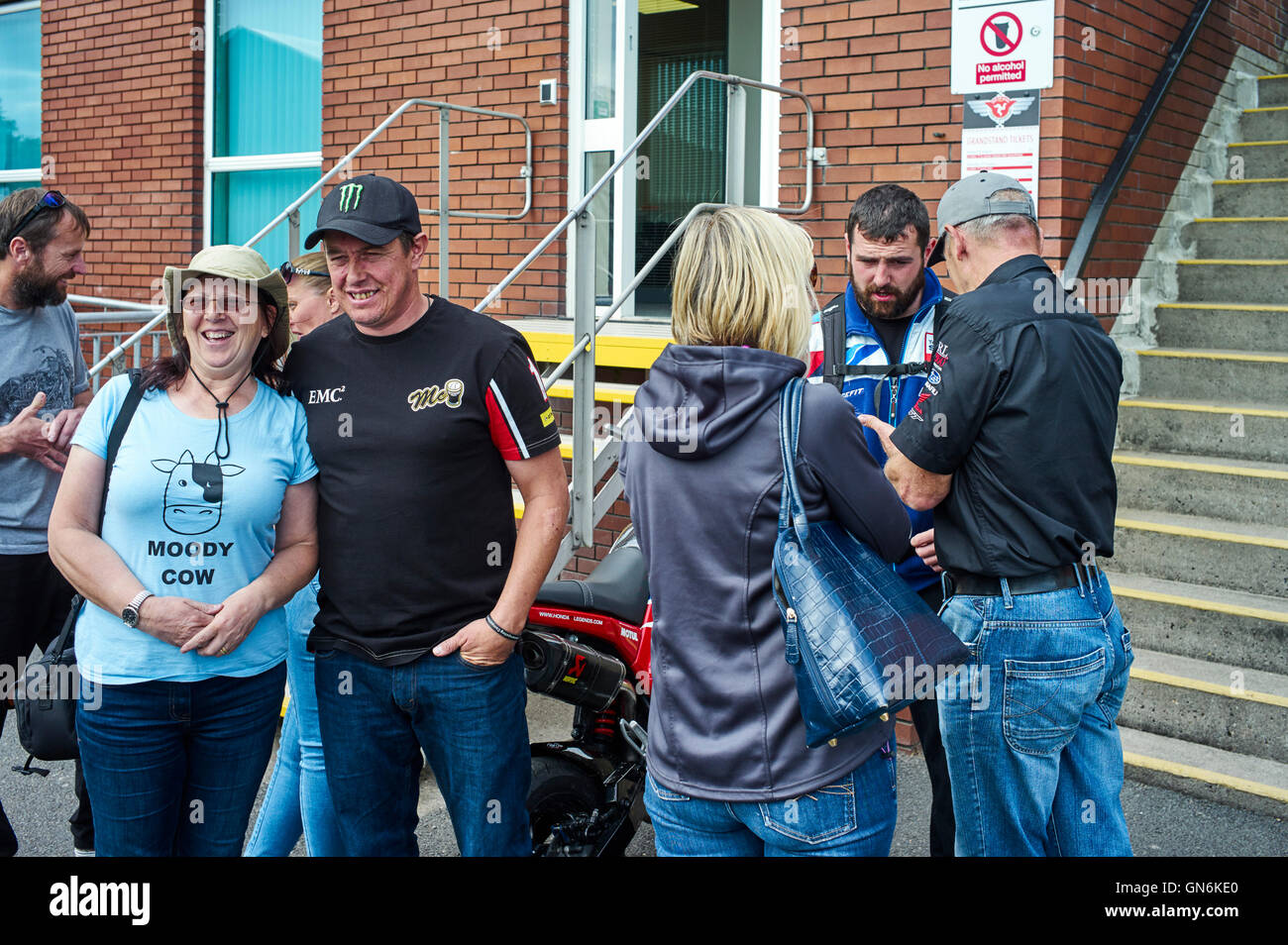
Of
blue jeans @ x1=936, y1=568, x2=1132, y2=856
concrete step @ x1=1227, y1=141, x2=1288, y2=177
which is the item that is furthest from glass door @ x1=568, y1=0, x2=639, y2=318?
blue jeans @ x1=936, y1=568, x2=1132, y2=856

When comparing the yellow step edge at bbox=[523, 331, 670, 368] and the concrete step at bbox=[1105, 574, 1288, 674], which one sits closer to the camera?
the concrete step at bbox=[1105, 574, 1288, 674]

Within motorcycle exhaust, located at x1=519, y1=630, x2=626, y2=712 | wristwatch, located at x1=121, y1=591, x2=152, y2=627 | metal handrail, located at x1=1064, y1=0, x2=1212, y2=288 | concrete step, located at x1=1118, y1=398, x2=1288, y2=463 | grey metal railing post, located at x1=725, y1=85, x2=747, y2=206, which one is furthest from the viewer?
grey metal railing post, located at x1=725, y1=85, x2=747, y2=206

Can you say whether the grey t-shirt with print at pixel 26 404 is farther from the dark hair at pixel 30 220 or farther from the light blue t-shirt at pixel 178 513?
the light blue t-shirt at pixel 178 513

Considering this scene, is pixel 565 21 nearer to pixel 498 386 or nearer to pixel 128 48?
pixel 128 48

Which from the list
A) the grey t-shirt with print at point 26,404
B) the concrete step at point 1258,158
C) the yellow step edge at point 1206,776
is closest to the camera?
the grey t-shirt with print at point 26,404

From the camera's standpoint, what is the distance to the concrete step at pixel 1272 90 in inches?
264

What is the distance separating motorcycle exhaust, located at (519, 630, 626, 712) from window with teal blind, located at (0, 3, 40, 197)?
27.1 ft

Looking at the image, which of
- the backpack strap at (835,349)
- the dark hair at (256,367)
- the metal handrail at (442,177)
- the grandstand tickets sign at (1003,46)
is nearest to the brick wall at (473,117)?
the metal handrail at (442,177)

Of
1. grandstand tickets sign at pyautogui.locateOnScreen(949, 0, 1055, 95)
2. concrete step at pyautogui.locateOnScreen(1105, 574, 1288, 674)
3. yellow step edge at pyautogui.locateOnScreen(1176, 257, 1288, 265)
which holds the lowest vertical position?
concrete step at pyautogui.locateOnScreen(1105, 574, 1288, 674)

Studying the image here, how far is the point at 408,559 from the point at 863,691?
1.09m

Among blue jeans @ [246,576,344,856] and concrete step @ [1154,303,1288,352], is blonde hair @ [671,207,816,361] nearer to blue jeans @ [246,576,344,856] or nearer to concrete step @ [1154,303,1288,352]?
blue jeans @ [246,576,344,856]

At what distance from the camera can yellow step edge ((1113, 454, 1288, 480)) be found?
199 inches

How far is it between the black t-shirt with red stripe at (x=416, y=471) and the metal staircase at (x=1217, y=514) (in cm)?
285

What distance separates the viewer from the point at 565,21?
6.66 meters
